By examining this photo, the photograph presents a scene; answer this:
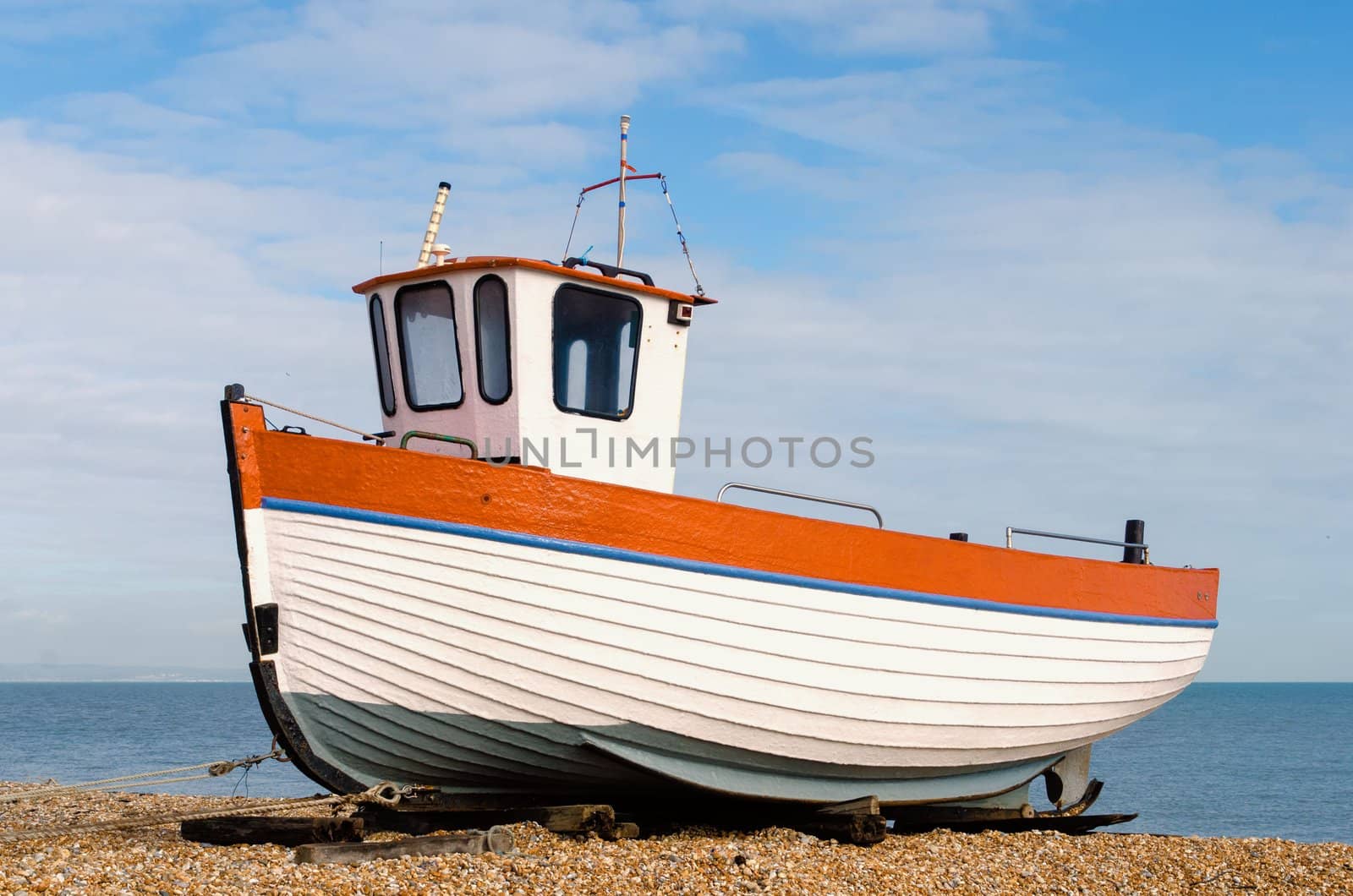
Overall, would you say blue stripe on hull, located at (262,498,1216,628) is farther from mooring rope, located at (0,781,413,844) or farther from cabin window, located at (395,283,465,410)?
mooring rope, located at (0,781,413,844)

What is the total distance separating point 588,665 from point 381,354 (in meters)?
2.81

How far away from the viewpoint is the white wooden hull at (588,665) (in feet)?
20.6

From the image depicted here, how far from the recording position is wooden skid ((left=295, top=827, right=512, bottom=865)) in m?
6.32

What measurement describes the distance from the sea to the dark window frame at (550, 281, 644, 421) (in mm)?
4244

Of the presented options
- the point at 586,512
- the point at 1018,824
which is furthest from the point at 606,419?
the point at 1018,824

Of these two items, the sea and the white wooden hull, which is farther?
the sea

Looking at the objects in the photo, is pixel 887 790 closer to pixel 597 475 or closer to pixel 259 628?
pixel 597 475

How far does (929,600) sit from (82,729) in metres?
46.0

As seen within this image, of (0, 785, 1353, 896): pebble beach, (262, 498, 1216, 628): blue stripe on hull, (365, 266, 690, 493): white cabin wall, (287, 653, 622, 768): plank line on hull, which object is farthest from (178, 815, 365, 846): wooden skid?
(365, 266, 690, 493): white cabin wall

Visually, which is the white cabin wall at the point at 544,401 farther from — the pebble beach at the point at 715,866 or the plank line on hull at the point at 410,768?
the pebble beach at the point at 715,866

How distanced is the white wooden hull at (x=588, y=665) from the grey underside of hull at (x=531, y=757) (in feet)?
0.04

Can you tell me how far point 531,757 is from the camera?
693 centimetres

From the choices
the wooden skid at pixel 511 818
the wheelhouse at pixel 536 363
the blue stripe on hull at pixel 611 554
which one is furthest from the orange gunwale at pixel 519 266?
the wooden skid at pixel 511 818

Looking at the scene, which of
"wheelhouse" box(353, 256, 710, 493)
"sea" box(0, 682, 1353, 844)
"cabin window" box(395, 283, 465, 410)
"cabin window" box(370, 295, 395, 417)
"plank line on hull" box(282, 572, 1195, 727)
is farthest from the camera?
"sea" box(0, 682, 1353, 844)
